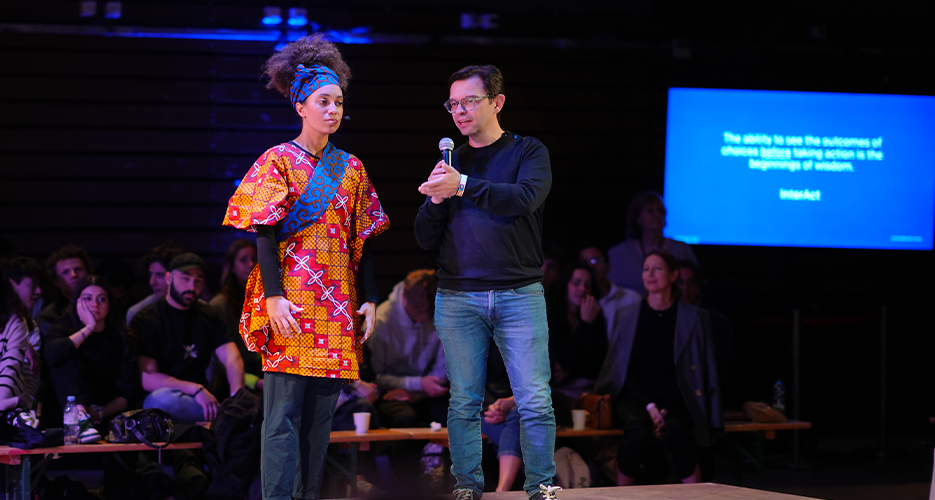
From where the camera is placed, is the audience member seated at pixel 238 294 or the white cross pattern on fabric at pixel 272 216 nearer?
the white cross pattern on fabric at pixel 272 216

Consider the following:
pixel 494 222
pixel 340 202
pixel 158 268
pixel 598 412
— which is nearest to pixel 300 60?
pixel 340 202

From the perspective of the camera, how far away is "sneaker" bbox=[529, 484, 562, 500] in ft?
→ 8.96

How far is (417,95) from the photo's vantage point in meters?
7.09

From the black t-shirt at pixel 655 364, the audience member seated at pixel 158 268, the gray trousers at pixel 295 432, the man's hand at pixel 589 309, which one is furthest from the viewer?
the audience member seated at pixel 158 268

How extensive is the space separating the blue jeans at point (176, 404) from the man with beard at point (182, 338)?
0.13 m

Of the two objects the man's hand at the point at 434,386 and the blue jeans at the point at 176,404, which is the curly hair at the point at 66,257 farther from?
the man's hand at the point at 434,386

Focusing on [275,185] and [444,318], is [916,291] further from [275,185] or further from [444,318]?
[275,185]

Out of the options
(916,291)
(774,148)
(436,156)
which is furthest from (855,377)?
(436,156)

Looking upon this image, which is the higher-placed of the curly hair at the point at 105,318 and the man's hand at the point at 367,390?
the curly hair at the point at 105,318

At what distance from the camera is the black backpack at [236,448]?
12.8 ft

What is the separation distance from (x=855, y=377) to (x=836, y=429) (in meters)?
0.39

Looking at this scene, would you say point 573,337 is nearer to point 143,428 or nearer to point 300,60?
point 143,428

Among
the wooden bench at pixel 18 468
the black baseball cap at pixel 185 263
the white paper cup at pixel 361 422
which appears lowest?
the wooden bench at pixel 18 468

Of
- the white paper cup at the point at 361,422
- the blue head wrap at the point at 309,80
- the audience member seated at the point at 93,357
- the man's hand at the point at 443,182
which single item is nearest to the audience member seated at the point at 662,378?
the white paper cup at the point at 361,422
